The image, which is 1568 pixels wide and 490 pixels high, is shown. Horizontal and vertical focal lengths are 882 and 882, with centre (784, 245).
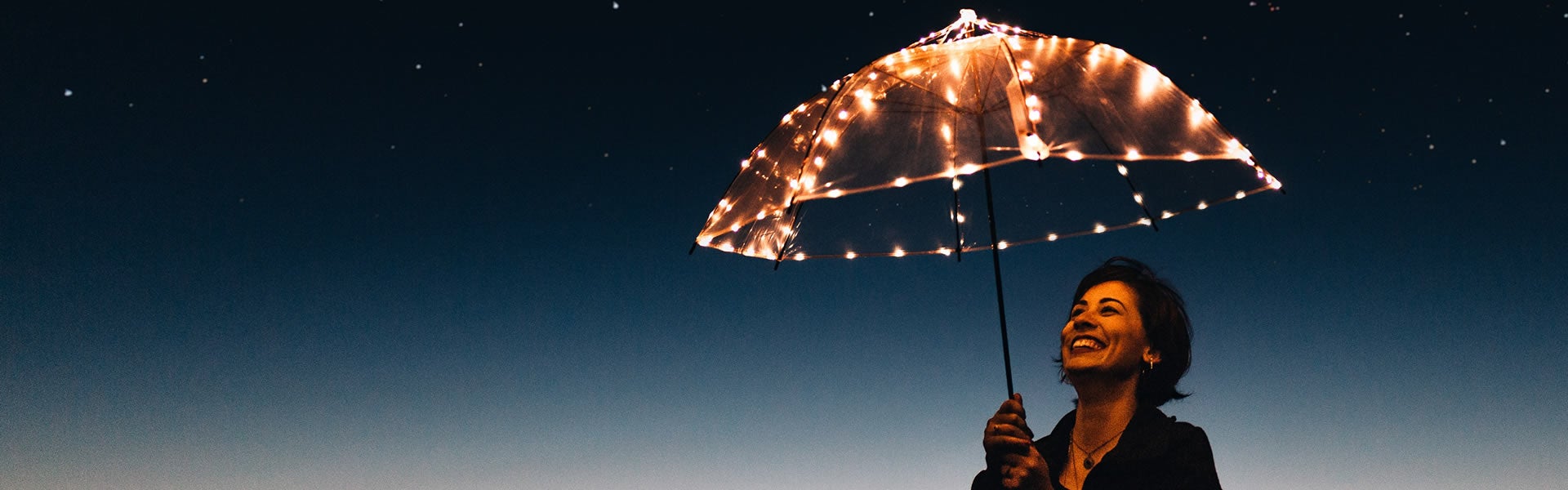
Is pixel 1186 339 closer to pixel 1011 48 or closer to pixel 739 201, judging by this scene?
pixel 1011 48

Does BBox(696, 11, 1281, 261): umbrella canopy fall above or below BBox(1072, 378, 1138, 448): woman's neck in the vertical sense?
above

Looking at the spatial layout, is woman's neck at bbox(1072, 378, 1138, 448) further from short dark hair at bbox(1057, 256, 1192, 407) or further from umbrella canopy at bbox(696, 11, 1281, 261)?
umbrella canopy at bbox(696, 11, 1281, 261)

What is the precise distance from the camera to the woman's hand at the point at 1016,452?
6.91ft

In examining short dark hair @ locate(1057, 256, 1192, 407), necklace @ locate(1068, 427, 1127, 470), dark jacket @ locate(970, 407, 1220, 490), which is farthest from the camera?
short dark hair @ locate(1057, 256, 1192, 407)

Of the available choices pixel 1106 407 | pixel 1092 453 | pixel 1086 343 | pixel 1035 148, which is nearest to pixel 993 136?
pixel 1035 148

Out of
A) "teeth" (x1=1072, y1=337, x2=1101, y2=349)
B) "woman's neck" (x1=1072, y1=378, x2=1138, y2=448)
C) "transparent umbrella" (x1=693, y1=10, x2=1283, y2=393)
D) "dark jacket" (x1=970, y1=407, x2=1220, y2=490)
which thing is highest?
"transparent umbrella" (x1=693, y1=10, x2=1283, y2=393)

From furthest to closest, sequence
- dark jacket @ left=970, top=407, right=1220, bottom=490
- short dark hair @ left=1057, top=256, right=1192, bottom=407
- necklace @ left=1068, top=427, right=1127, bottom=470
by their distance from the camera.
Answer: short dark hair @ left=1057, top=256, right=1192, bottom=407 < necklace @ left=1068, top=427, right=1127, bottom=470 < dark jacket @ left=970, top=407, right=1220, bottom=490

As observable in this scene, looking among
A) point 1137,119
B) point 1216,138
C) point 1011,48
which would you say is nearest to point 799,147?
point 1011,48

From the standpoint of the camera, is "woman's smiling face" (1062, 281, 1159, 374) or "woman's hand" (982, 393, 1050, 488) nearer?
"woman's hand" (982, 393, 1050, 488)

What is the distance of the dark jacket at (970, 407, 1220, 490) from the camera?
2.10 meters

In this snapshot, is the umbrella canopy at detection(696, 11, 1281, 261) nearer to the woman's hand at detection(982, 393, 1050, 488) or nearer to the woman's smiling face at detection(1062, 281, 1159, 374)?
the woman's smiling face at detection(1062, 281, 1159, 374)

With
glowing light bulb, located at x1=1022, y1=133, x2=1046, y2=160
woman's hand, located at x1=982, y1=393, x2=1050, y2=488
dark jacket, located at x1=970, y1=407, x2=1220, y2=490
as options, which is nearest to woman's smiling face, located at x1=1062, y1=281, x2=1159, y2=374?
dark jacket, located at x1=970, y1=407, x2=1220, y2=490

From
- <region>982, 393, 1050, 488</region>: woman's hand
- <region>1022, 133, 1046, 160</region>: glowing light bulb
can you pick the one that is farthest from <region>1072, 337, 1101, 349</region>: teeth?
<region>1022, 133, 1046, 160</region>: glowing light bulb

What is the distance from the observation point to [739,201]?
9.27 ft
